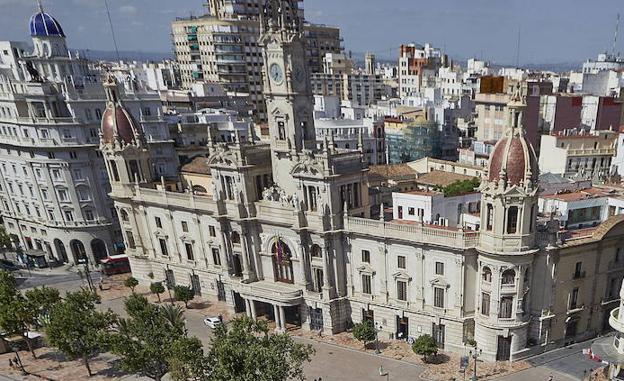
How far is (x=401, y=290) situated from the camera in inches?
1934

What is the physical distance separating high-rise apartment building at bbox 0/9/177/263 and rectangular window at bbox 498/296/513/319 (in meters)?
55.0

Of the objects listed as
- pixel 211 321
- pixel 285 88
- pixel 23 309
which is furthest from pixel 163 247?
pixel 285 88

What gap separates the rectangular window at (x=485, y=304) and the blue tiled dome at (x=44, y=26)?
262 feet

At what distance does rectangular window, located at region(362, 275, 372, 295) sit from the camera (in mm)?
50875

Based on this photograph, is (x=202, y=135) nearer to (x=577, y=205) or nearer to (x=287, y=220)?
(x=287, y=220)

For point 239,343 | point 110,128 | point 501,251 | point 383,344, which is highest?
point 110,128

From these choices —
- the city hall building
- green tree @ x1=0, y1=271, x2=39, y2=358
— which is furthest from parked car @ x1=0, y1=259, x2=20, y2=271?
green tree @ x1=0, y1=271, x2=39, y2=358

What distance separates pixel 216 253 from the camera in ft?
201

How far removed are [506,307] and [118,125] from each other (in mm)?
54582

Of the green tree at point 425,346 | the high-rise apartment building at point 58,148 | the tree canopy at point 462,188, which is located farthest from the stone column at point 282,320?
the high-rise apartment building at point 58,148

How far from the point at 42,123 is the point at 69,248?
22265 millimetres

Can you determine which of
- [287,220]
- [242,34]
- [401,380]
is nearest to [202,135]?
[287,220]

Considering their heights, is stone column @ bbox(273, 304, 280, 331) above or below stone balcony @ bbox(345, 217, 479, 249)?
below

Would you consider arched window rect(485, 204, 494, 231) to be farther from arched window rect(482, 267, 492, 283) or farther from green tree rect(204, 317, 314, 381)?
green tree rect(204, 317, 314, 381)
